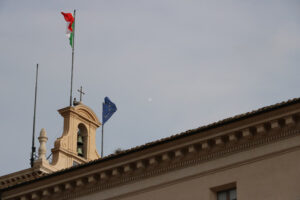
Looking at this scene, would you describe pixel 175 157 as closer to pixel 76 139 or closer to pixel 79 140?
pixel 76 139

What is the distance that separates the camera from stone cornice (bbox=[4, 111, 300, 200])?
27656 mm

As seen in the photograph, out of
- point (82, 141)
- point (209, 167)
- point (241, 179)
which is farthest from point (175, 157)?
point (82, 141)

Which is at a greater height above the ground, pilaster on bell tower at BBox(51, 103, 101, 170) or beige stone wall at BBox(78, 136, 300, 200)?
pilaster on bell tower at BBox(51, 103, 101, 170)

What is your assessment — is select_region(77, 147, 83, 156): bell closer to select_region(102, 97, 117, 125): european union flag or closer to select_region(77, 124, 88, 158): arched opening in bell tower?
select_region(77, 124, 88, 158): arched opening in bell tower

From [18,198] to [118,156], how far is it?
3.94m

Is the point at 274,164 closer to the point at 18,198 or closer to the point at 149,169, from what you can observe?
the point at 149,169

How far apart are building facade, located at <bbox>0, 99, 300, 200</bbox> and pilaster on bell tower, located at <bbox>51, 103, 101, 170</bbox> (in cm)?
1158

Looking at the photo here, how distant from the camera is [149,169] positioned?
29.7 metres

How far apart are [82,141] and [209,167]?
1758 cm

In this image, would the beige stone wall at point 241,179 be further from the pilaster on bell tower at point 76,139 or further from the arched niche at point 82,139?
the arched niche at point 82,139

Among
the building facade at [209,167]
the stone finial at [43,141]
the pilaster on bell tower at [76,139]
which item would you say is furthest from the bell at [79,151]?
the building facade at [209,167]

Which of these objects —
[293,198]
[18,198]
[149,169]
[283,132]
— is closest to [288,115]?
[283,132]

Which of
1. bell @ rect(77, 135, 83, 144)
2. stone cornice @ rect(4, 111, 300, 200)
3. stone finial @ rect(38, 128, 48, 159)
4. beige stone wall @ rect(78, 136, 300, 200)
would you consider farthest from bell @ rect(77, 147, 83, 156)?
beige stone wall @ rect(78, 136, 300, 200)

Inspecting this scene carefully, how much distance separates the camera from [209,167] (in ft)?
93.9
